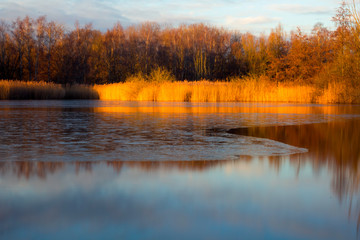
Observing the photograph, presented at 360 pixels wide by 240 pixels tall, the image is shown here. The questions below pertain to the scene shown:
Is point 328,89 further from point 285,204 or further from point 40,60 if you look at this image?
point 40,60

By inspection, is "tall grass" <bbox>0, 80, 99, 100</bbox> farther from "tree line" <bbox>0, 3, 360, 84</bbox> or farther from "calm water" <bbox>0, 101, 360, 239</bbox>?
"calm water" <bbox>0, 101, 360, 239</bbox>

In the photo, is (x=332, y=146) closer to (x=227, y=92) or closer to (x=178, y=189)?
(x=178, y=189)

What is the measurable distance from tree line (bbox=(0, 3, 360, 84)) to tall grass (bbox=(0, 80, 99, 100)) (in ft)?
43.1

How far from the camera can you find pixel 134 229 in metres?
2.71

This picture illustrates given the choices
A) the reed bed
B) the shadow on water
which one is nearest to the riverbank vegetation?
the reed bed

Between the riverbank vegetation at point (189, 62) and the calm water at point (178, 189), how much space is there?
1550 centimetres

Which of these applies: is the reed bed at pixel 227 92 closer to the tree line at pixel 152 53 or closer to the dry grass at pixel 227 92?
the dry grass at pixel 227 92

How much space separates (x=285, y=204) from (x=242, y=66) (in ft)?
190

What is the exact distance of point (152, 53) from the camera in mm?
63031

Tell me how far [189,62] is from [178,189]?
60952 mm

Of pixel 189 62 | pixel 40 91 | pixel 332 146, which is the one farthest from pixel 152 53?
pixel 332 146

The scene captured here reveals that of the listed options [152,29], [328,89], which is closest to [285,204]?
[328,89]

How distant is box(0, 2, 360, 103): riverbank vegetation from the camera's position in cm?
2611

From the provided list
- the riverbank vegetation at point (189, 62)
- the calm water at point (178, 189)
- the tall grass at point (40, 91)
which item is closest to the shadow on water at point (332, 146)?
the calm water at point (178, 189)
